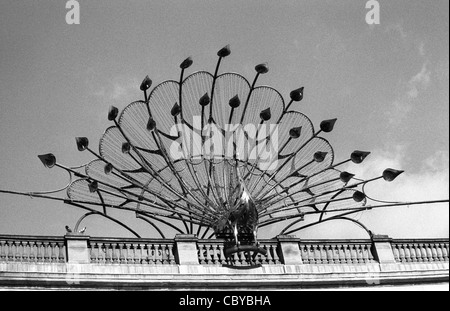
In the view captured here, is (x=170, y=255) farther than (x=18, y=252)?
Yes

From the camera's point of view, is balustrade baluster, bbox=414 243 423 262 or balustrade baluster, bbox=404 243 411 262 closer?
balustrade baluster, bbox=404 243 411 262

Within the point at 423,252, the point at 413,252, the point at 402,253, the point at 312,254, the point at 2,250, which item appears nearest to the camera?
the point at 2,250

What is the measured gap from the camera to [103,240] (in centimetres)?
2456

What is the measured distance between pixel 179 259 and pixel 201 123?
712cm

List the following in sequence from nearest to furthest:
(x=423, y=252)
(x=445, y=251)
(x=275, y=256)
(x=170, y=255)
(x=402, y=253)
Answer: (x=170, y=255)
(x=275, y=256)
(x=402, y=253)
(x=423, y=252)
(x=445, y=251)

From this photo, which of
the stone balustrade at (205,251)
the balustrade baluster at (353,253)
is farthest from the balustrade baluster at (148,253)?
the balustrade baluster at (353,253)

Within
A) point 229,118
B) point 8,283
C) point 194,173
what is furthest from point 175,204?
point 8,283

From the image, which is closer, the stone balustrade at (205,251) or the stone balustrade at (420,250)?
the stone balustrade at (205,251)

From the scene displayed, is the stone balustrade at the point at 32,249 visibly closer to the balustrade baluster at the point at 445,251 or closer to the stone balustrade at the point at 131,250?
the stone balustrade at the point at 131,250

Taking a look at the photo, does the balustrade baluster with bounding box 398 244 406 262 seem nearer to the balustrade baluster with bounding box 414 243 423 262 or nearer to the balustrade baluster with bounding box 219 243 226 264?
the balustrade baluster with bounding box 414 243 423 262

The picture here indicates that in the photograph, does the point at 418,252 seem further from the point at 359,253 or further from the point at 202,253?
the point at 202,253

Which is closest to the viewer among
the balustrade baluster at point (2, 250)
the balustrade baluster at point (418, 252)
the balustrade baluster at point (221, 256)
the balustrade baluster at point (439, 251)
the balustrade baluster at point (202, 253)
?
the balustrade baluster at point (2, 250)

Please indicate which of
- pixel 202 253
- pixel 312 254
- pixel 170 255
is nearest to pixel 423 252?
pixel 312 254

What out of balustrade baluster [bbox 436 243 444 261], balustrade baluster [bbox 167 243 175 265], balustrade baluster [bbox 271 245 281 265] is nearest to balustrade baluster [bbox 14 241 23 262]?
balustrade baluster [bbox 167 243 175 265]
